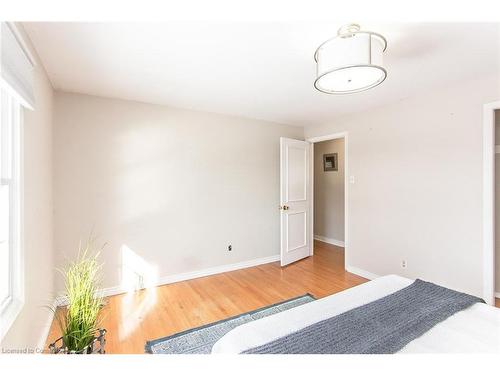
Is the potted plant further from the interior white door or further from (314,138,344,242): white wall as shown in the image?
(314,138,344,242): white wall

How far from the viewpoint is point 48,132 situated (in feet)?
7.34

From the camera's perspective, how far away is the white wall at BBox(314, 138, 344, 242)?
4828 mm

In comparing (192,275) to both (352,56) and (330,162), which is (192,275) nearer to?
(352,56)

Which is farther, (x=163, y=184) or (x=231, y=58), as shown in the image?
(x=163, y=184)

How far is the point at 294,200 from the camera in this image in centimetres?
383

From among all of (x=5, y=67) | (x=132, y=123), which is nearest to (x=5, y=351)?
(x=5, y=67)

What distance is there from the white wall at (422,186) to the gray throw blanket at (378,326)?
3.95 ft

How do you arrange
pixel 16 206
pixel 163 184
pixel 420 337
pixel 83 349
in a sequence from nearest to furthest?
pixel 420 337, pixel 83 349, pixel 16 206, pixel 163 184

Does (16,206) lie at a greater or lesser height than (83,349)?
greater

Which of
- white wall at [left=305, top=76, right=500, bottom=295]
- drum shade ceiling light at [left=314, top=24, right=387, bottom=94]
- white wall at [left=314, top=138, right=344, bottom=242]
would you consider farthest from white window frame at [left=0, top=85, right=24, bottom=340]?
white wall at [left=314, top=138, right=344, bottom=242]

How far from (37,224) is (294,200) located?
306 cm

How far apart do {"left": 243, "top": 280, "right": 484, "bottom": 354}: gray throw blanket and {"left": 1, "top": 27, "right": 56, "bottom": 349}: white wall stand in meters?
1.39

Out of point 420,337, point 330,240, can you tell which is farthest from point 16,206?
point 330,240

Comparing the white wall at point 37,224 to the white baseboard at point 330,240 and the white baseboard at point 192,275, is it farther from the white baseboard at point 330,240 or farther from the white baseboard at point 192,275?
the white baseboard at point 330,240
